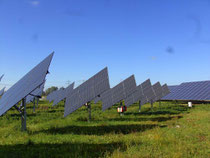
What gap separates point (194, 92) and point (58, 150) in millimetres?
26654

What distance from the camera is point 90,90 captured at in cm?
1278

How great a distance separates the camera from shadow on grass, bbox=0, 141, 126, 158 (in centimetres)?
646

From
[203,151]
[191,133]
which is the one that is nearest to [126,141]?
[203,151]

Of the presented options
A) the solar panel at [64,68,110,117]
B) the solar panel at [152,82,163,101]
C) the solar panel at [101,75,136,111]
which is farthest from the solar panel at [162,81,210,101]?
the solar panel at [64,68,110,117]

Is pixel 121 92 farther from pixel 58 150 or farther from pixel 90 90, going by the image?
pixel 58 150

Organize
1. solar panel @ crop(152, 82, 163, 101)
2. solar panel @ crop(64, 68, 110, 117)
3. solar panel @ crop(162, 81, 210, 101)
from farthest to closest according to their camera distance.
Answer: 1. solar panel @ crop(162, 81, 210, 101)
2. solar panel @ crop(152, 82, 163, 101)
3. solar panel @ crop(64, 68, 110, 117)

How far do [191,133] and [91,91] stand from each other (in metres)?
6.40

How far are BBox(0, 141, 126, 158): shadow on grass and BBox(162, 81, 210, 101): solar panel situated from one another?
73.4ft

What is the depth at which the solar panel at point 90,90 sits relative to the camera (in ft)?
37.7

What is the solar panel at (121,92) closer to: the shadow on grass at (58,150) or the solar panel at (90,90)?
the solar panel at (90,90)

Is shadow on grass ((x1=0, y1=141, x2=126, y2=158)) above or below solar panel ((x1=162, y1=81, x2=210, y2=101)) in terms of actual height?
below

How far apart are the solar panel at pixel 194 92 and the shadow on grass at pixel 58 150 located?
22358 millimetres

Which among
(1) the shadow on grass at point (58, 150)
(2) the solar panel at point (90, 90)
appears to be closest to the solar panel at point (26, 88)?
(1) the shadow on grass at point (58, 150)

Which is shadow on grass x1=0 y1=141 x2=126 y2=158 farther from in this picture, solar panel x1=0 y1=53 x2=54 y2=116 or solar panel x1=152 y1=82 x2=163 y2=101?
solar panel x1=152 y1=82 x2=163 y2=101
